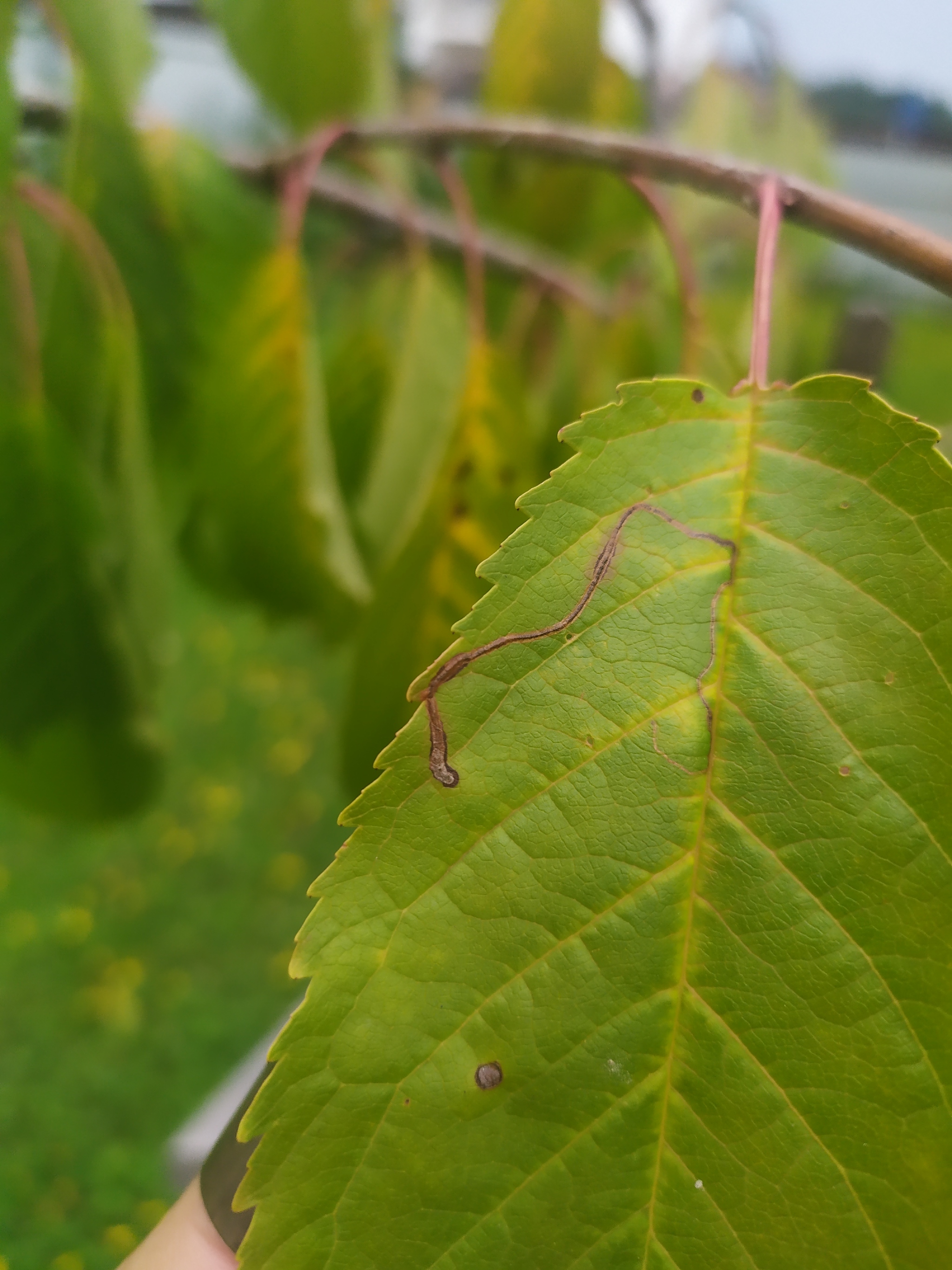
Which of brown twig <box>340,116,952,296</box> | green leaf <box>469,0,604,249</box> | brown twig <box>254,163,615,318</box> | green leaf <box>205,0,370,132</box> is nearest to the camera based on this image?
brown twig <box>340,116,952,296</box>

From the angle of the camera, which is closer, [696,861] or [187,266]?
[696,861]

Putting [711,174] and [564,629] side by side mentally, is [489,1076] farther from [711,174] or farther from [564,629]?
[711,174]

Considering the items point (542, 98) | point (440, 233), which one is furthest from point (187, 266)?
→ point (542, 98)

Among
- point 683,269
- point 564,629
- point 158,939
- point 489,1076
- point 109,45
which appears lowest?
point 158,939

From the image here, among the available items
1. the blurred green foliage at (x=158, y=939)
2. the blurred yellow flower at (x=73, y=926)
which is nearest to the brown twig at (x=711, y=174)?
the blurred green foliage at (x=158, y=939)

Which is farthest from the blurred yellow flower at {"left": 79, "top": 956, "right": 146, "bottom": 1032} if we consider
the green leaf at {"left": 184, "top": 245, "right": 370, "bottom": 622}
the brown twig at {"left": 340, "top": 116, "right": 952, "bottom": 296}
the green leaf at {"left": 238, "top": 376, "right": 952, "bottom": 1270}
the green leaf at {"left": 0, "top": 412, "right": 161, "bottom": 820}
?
the brown twig at {"left": 340, "top": 116, "right": 952, "bottom": 296}

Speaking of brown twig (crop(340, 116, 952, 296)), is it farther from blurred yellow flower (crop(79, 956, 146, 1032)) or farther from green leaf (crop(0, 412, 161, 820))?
blurred yellow flower (crop(79, 956, 146, 1032))

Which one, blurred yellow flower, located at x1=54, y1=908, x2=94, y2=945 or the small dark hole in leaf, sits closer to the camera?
the small dark hole in leaf
